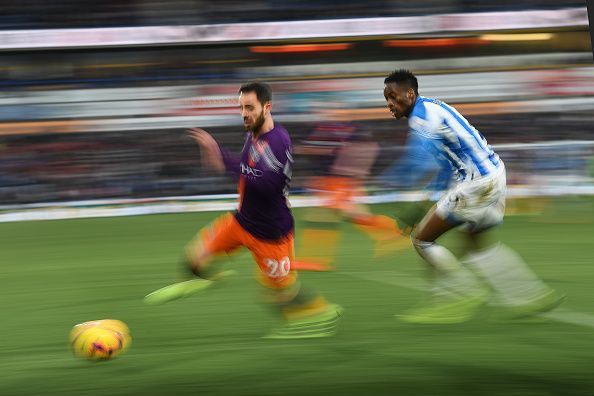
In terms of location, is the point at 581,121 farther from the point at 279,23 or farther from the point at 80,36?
the point at 80,36

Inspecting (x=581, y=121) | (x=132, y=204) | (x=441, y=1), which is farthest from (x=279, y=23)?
(x=581, y=121)

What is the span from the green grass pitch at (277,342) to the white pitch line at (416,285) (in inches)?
0.7

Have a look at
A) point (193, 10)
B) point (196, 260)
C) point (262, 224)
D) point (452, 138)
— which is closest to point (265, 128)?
point (262, 224)

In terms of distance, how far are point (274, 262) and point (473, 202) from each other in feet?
5.08

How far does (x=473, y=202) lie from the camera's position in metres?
6.89

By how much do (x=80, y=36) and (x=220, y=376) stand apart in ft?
46.7

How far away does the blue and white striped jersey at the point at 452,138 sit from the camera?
6816 millimetres

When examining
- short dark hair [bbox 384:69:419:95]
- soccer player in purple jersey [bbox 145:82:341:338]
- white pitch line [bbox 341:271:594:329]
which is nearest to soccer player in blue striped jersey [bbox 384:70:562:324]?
short dark hair [bbox 384:69:419:95]

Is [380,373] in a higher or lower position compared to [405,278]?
higher

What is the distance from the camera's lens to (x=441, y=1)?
20219 millimetres

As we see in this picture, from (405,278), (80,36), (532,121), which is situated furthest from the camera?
(532,121)

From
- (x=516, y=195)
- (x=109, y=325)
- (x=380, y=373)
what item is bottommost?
(x=516, y=195)

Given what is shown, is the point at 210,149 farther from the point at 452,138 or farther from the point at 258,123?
the point at 452,138

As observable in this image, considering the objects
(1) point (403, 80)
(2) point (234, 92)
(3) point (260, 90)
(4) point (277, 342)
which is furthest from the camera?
(2) point (234, 92)
